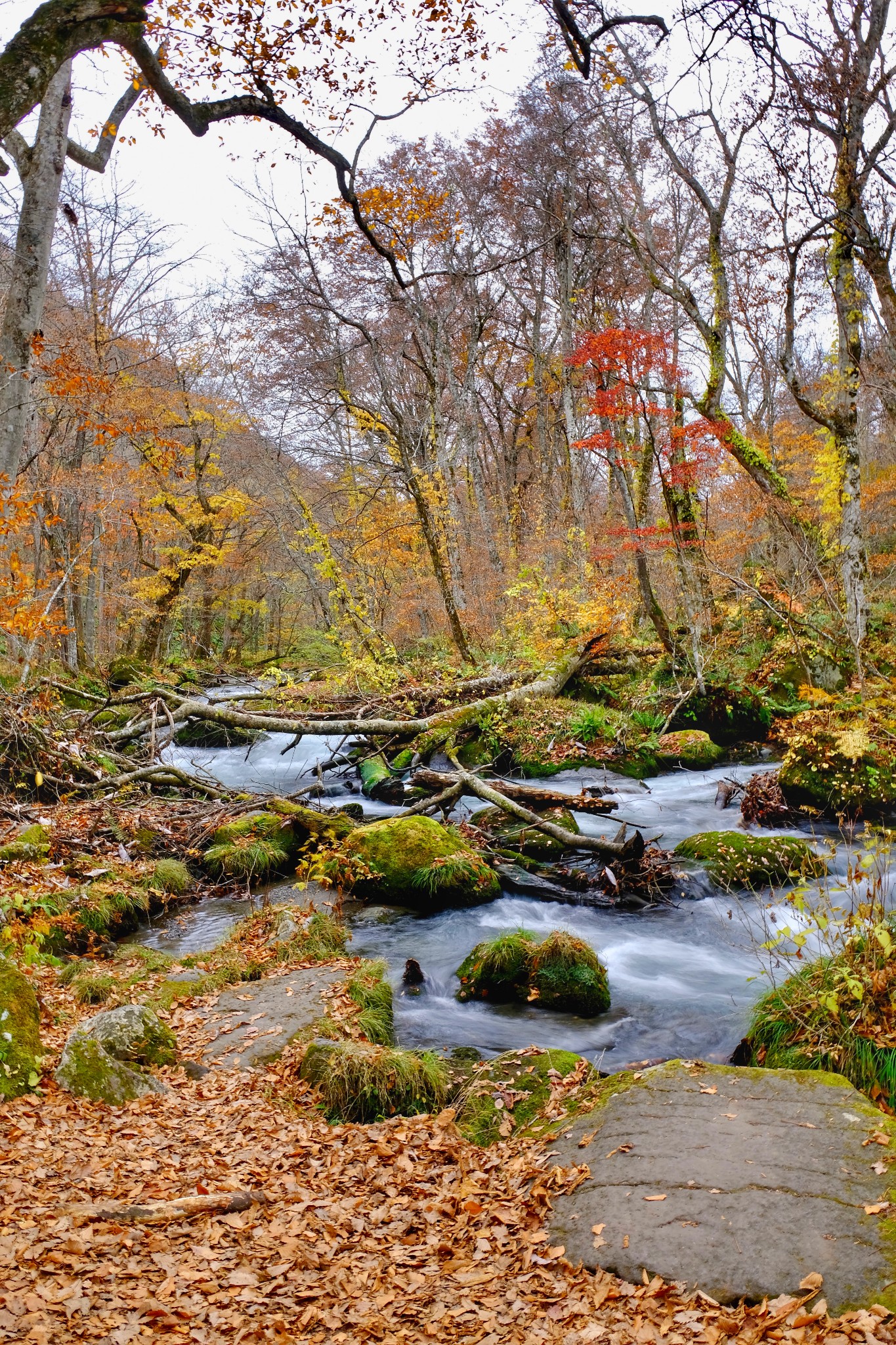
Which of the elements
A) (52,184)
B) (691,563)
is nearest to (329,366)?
(691,563)

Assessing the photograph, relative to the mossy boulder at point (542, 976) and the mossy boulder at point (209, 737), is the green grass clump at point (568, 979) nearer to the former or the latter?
the mossy boulder at point (542, 976)

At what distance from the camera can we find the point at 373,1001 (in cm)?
607

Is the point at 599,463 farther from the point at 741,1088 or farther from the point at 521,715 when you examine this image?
the point at 741,1088

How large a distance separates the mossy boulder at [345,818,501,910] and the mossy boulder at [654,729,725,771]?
5847mm

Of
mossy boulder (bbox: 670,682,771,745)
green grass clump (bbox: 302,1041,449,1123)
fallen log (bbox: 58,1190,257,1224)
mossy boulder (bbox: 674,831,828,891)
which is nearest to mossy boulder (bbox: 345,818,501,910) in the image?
mossy boulder (bbox: 674,831,828,891)

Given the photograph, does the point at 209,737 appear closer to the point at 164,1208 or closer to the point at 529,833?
the point at 529,833

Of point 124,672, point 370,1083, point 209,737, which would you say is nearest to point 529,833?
point 370,1083

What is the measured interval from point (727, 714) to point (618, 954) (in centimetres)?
818

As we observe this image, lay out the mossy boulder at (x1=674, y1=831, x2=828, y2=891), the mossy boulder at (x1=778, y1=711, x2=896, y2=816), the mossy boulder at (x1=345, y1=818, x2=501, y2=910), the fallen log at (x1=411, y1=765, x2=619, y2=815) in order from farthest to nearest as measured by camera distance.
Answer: the fallen log at (x1=411, y1=765, x2=619, y2=815) → the mossy boulder at (x1=778, y1=711, x2=896, y2=816) → the mossy boulder at (x1=345, y1=818, x2=501, y2=910) → the mossy boulder at (x1=674, y1=831, x2=828, y2=891)

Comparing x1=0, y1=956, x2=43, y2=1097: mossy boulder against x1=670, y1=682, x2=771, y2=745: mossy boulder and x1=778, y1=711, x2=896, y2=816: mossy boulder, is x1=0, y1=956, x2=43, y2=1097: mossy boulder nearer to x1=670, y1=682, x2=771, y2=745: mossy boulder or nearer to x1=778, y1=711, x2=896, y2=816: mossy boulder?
x1=778, y1=711, x2=896, y2=816: mossy boulder

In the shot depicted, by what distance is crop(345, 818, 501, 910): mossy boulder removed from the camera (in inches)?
330

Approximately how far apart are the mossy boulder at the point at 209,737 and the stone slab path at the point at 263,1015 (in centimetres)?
1032

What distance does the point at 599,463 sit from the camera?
32.1m

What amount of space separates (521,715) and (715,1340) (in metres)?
11.8
